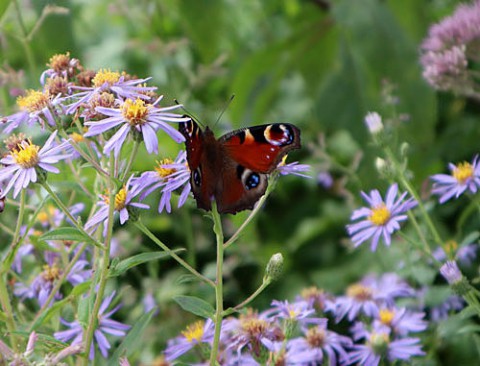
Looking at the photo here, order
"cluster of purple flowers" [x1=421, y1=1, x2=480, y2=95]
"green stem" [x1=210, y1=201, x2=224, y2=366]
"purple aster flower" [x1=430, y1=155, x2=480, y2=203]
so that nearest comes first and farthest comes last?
"green stem" [x1=210, y1=201, x2=224, y2=366]
"purple aster flower" [x1=430, y1=155, x2=480, y2=203]
"cluster of purple flowers" [x1=421, y1=1, x2=480, y2=95]

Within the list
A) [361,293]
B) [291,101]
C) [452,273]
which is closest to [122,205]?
[452,273]

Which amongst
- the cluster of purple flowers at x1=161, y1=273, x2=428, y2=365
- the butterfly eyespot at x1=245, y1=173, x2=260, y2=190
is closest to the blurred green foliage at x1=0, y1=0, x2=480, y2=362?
the cluster of purple flowers at x1=161, y1=273, x2=428, y2=365

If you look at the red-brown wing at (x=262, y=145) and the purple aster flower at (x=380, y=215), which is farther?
the purple aster flower at (x=380, y=215)

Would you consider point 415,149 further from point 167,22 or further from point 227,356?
point 167,22

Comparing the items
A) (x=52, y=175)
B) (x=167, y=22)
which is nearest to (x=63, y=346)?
(x=52, y=175)

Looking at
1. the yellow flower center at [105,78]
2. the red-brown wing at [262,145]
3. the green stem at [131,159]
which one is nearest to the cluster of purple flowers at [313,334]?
the red-brown wing at [262,145]

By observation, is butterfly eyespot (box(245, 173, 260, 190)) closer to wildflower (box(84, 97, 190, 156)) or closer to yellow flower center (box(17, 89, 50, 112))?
wildflower (box(84, 97, 190, 156))

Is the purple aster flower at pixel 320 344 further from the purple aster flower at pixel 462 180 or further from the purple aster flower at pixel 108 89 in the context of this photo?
the purple aster flower at pixel 108 89
